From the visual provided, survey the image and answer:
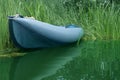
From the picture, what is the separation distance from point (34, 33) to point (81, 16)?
275 cm

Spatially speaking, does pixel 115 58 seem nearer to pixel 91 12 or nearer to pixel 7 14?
pixel 7 14

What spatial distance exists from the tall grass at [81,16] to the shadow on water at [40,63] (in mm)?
1088

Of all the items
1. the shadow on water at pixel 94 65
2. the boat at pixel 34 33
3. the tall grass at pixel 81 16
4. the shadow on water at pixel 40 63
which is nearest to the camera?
the shadow on water at pixel 94 65

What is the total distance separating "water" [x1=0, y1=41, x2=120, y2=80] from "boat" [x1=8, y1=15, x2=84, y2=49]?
18 centimetres

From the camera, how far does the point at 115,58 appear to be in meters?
6.43

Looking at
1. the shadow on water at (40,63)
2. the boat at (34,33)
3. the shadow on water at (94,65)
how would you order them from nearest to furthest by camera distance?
the shadow on water at (94,65) → the shadow on water at (40,63) → the boat at (34,33)

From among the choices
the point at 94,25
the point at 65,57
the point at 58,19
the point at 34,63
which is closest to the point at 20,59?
the point at 34,63

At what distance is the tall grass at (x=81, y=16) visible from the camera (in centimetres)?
824

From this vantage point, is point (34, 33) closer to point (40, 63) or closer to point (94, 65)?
point (40, 63)

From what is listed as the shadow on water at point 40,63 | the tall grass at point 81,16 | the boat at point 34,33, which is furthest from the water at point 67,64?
the tall grass at point 81,16

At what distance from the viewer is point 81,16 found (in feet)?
31.7

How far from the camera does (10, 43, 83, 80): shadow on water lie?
16.9 feet

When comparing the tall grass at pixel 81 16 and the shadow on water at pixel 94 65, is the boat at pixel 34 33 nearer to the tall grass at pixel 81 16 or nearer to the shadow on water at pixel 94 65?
the shadow on water at pixel 94 65

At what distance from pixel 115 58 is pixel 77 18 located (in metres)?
3.44
